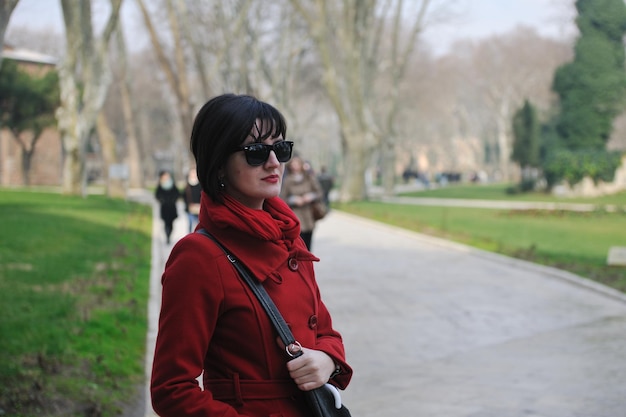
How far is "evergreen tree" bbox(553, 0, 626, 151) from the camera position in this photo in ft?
127

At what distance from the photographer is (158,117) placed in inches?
3310

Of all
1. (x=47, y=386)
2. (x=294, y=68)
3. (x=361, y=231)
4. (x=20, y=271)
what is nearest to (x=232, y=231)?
(x=47, y=386)

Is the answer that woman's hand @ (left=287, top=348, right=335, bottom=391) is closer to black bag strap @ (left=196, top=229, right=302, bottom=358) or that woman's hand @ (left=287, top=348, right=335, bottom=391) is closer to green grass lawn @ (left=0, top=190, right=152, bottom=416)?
black bag strap @ (left=196, top=229, right=302, bottom=358)

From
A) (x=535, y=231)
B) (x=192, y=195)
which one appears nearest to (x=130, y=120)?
(x=535, y=231)

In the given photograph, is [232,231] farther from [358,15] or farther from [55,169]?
[55,169]

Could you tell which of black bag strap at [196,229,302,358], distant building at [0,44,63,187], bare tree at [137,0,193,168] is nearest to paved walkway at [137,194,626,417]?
black bag strap at [196,229,302,358]

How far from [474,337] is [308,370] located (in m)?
6.58

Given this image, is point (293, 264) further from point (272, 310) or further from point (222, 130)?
point (222, 130)

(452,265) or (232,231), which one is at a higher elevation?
(232,231)

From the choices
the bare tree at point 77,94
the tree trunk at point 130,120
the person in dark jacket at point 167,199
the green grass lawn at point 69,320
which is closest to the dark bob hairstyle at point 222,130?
the green grass lawn at point 69,320

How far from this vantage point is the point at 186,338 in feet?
8.06

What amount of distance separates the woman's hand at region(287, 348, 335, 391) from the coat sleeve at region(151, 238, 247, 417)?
198 millimetres

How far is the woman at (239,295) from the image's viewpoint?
2465 mm

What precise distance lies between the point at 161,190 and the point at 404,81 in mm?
48175
